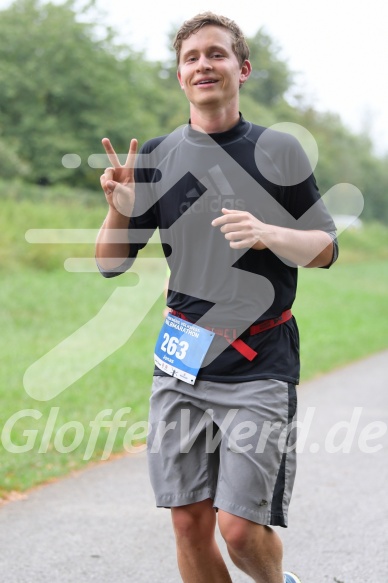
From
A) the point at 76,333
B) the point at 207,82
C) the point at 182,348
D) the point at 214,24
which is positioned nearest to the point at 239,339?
the point at 182,348

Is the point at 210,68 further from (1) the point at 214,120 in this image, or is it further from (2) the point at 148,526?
(2) the point at 148,526

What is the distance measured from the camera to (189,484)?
3.16 m

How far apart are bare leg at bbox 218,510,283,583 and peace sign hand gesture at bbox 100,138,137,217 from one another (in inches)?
46.4

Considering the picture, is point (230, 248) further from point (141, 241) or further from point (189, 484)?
point (189, 484)

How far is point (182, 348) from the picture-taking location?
3.22m

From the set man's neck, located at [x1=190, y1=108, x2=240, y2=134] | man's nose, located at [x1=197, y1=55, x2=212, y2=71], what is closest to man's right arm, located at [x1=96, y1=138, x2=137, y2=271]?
man's neck, located at [x1=190, y1=108, x2=240, y2=134]

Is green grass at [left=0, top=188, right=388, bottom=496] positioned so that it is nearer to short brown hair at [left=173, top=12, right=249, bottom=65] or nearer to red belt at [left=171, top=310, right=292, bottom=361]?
red belt at [left=171, top=310, right=292, bottom=361]

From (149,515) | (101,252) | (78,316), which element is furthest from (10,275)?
(101,252)

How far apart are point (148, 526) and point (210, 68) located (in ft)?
9.43

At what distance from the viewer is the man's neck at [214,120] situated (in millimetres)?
3217

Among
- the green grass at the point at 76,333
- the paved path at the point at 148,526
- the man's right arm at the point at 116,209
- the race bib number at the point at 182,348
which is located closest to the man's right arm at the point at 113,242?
the man's right arm at the point at 116,209

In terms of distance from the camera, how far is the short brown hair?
3221 mm

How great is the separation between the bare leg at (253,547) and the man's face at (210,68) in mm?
1484

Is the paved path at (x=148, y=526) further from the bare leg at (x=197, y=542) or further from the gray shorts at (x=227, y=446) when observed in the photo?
the gray shorts at (x=227, y=446)
